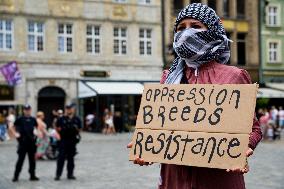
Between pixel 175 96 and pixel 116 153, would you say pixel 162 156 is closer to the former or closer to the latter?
pixel 175 96

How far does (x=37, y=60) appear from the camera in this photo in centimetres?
3325

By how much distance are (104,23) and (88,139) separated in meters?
10.3

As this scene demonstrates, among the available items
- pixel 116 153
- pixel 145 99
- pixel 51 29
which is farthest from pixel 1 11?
pixel 145 99

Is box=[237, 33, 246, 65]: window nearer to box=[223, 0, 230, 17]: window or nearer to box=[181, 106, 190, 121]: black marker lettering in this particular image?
box=[223, 0, 230, 17]: window

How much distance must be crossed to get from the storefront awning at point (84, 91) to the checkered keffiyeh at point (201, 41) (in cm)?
2870

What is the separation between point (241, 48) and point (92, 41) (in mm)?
11299

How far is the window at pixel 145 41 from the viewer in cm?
3638

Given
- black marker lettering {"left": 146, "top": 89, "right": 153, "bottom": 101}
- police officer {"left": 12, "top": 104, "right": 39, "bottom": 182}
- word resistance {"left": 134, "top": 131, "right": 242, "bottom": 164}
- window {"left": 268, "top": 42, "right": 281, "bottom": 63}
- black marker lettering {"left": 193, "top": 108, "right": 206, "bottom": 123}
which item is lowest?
police officer {"left": 12, "top": 104, "right": 39, "bottom": 182}

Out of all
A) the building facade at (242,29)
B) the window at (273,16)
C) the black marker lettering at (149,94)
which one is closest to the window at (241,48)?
the building facade at (242,29)

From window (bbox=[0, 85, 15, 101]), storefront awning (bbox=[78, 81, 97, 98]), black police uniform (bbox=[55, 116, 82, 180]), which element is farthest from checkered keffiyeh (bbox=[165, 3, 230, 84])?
window (bbox=[0, 85, 15, 101])

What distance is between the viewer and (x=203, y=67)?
3568 mm

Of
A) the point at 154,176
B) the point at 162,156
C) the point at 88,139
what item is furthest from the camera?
the point at 88,139

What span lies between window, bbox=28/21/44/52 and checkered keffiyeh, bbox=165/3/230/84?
30.6m

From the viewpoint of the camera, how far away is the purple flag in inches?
1149
